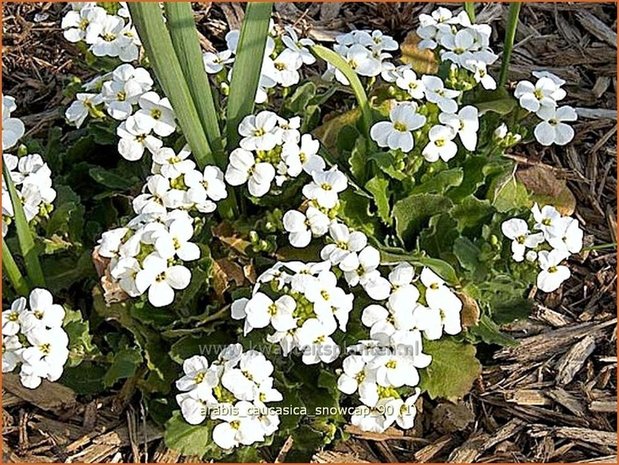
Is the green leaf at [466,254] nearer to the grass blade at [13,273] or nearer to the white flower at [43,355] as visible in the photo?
the white flower at [43,355]

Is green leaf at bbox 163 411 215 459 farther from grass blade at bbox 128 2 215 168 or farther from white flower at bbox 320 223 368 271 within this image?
grass blade at bbox 128 2 215 168

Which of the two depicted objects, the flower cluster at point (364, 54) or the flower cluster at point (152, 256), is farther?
the flower cluster at point (364, 54)

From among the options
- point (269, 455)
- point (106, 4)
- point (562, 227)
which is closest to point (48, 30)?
point (106, 4)

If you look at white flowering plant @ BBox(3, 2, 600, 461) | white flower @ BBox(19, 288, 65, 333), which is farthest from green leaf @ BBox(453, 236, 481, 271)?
white flower @ BBox(19, 288, 65, 333)

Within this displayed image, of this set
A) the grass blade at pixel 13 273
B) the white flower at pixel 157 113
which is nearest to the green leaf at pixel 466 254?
the white flower at pixel 157 113

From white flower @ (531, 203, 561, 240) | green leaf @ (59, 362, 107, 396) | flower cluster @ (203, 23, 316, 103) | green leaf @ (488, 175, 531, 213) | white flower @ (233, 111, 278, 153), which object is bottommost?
green leaf @ (59, 362, 107, 396)

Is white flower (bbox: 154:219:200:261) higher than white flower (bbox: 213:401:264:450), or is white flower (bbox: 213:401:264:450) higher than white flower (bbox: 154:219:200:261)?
white flower (bbox: 154:219:200:261)

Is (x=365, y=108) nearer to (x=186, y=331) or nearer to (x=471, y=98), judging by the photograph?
(x=471, y=98)
